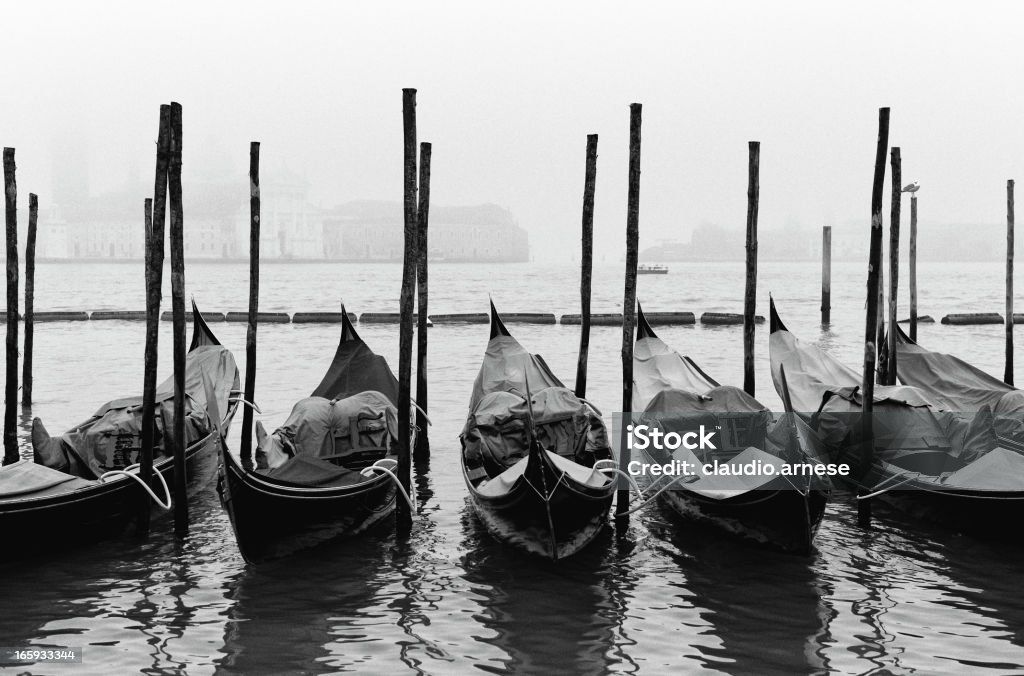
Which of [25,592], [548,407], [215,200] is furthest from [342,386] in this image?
[215,200]

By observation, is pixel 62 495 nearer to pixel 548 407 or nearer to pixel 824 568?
pixel 548 407

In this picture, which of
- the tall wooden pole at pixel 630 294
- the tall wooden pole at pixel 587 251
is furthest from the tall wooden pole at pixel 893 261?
the tall wooden pole at pixel 630 294

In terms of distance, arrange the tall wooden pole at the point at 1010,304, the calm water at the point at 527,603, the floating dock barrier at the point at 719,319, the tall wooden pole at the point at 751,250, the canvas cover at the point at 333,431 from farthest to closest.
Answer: the floating dock barrier at the point at 719,319, the tall wooden pole at the point at 1010,304, the tall wooden pole at the point at 751,250, the canvas cover at the point at 333,431, the calm water at the point at 527,603

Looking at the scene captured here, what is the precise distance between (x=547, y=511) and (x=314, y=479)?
150cm

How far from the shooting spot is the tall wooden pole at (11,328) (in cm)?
816

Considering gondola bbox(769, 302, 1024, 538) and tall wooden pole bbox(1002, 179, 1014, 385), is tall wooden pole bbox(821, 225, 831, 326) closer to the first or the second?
tall wooden pole bbox(1002, 179, 1014, 385)

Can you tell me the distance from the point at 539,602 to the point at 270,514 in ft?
5.36

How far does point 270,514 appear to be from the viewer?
613 centimetres

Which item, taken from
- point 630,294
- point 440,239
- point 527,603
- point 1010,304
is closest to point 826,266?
point 1010,304

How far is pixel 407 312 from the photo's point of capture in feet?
22.4

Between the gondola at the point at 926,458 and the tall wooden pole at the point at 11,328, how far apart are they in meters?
5.67

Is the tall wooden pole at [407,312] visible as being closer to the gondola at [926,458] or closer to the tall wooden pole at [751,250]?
the gondola at [926,458]

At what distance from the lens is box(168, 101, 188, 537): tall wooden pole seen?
21.3ft

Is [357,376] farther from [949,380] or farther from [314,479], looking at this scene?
[949,380]
